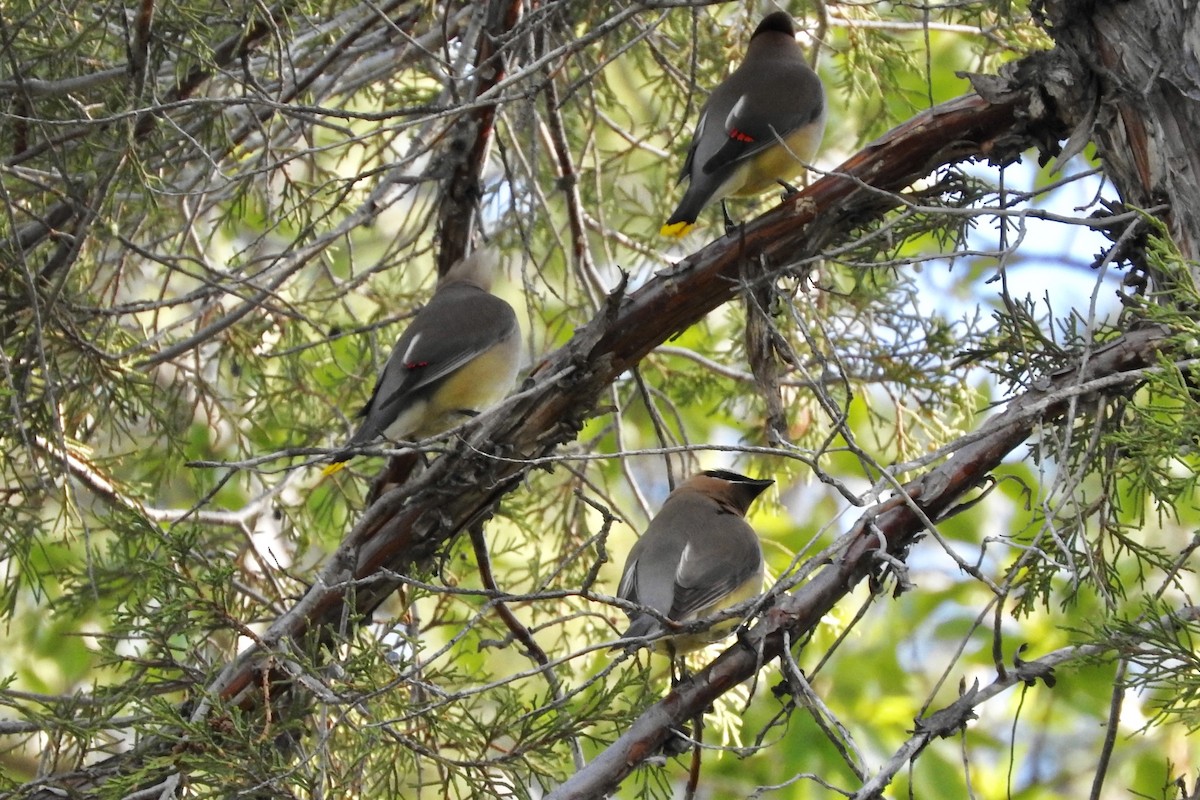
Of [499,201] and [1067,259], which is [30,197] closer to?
[499,201]

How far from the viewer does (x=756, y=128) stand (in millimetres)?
4820

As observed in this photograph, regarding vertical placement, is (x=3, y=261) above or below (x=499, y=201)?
below

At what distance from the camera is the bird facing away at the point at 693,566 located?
13.7 feet

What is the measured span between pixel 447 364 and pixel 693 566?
129 cm

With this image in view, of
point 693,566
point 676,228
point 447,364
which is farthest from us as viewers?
point 447,364

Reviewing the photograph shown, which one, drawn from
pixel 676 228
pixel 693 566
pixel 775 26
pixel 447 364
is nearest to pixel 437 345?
pixel 447 364

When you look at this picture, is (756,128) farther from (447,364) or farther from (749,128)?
(447,364)

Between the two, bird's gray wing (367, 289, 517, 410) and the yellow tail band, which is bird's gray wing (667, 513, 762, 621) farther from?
bird's gray wing (367, 289, 517, 410)

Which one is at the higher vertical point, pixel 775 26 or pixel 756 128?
pixel 775 26

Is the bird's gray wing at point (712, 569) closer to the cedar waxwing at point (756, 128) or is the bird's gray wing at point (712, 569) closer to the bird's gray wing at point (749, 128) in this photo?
the cedar waxwing at point (756, 128)

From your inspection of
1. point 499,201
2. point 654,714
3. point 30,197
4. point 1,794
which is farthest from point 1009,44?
point 1,794

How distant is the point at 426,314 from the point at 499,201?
2.83 feet

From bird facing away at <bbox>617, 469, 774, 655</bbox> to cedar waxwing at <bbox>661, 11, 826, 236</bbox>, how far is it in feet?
3.38

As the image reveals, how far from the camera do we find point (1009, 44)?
5039 mm
